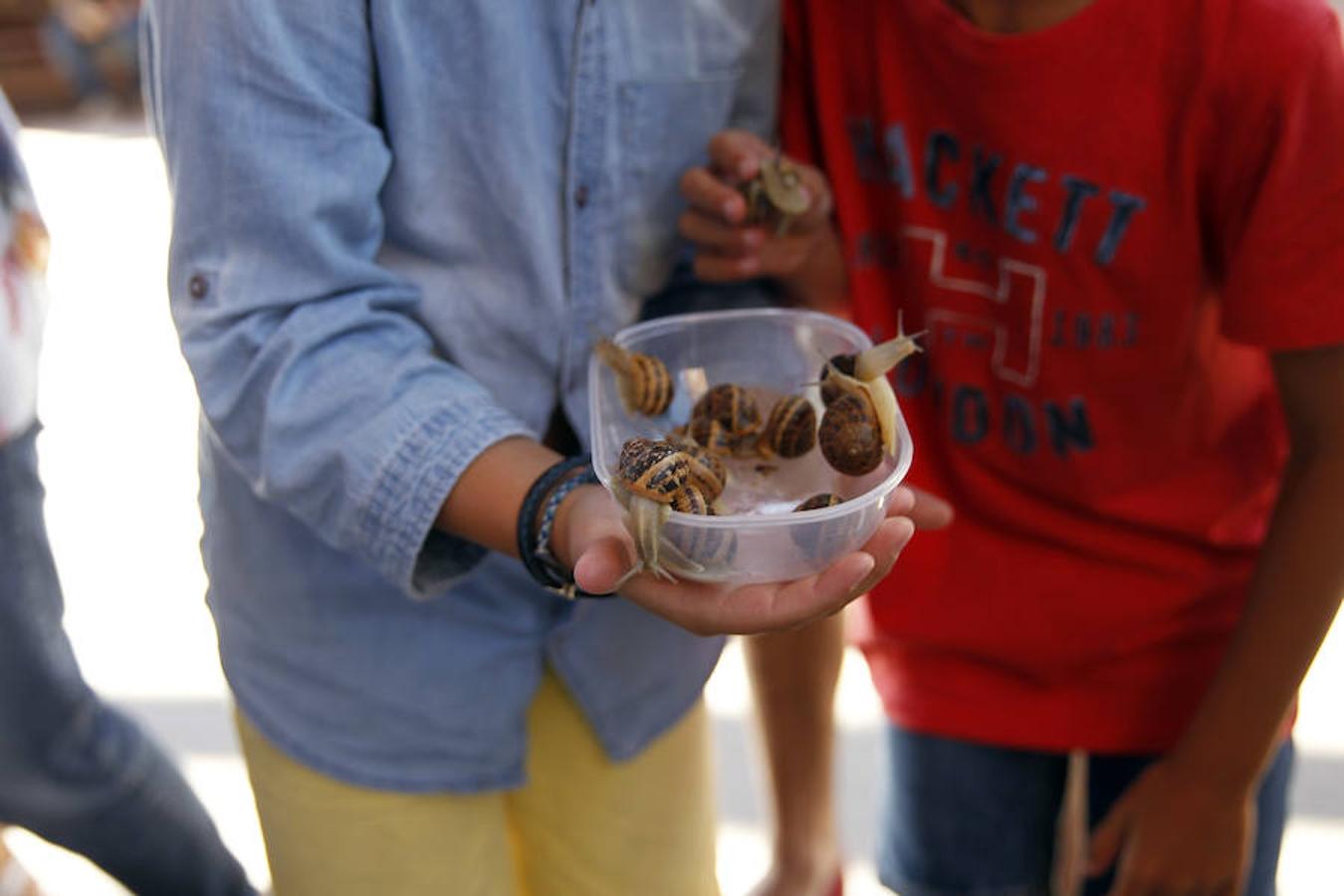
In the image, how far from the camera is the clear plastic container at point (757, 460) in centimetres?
70

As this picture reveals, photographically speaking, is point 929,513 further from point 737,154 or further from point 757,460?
point 737,154

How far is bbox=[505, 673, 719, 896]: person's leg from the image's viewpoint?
3.12 ft

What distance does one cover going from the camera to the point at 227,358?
0.77 m

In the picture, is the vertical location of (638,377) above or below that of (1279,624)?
above

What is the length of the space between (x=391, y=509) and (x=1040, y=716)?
590 millimetres

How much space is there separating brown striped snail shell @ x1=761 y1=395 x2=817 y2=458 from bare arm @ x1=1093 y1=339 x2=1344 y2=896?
0.33 meters

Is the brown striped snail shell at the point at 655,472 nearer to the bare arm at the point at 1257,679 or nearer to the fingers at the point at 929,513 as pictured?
the fingers at the point at 929,513

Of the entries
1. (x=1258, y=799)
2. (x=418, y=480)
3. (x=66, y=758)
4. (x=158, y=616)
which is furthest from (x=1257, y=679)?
(x=158, y=616)

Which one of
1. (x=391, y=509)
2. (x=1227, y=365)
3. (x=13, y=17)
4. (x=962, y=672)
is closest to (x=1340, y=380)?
(x=1227, y=365)

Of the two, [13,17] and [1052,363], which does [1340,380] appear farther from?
[13,17]

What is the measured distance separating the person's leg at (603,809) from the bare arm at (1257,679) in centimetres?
34

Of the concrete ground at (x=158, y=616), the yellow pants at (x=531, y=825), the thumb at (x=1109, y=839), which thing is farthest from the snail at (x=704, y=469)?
the concrete ground at (x=158, y=616)

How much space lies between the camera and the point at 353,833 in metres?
0.88

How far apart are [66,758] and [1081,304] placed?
3.02ft
